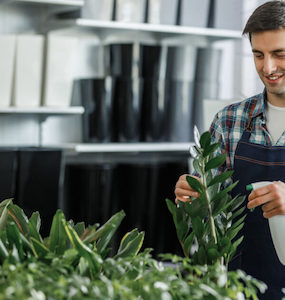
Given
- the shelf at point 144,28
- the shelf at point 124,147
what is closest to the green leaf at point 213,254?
the shelf at point 124,147

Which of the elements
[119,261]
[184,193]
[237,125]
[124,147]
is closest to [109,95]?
[124,147]

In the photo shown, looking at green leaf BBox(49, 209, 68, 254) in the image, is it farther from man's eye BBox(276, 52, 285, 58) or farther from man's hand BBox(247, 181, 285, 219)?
man's eye BBox(276, 52, 285, 58)

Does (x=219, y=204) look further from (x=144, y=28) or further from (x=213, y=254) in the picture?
(x=144, y=28)

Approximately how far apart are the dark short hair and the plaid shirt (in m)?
0.22

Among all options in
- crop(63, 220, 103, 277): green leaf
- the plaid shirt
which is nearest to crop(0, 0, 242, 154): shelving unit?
the plaid shirt

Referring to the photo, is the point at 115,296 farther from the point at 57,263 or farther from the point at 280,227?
the point at 280,227

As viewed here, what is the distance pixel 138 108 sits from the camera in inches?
115

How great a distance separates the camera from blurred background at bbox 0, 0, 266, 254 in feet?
8.75

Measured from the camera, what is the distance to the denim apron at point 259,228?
67.6 inches

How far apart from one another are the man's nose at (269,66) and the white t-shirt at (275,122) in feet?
0.58

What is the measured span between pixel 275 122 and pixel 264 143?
0.07 meters

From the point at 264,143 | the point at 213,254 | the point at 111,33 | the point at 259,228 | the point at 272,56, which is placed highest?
the point at 111,33

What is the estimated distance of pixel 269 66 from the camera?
5.50ft

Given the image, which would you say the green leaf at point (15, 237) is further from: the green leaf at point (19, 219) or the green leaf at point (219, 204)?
the green leaf at point (219, 204)
